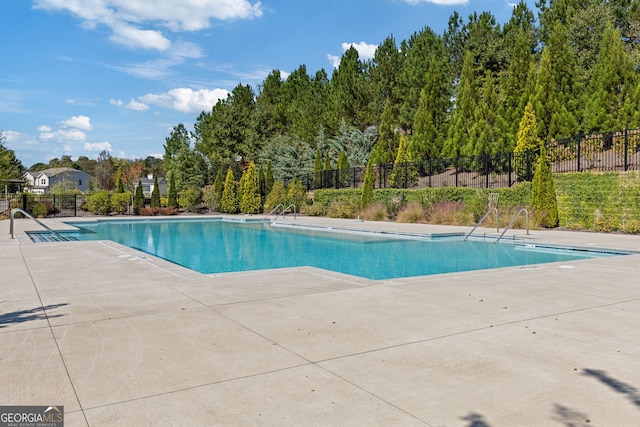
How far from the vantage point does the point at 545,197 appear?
18.2 meters

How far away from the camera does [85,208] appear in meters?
34.1

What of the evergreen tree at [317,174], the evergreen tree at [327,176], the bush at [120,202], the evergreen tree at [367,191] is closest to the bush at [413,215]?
the evergreen tree at [367,191]

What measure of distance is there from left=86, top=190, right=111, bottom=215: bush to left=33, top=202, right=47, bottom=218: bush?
11.3ft

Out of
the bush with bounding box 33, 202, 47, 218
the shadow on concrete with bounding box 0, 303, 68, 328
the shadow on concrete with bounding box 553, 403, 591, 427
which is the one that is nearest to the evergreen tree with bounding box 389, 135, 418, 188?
the bush with bounding box 33, 202, 47, 218

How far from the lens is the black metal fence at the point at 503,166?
63.4 feet

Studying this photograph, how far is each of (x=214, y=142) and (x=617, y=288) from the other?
4266cm

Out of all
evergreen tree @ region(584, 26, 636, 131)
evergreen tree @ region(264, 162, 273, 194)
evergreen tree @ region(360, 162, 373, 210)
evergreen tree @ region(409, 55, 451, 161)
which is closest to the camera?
evergreen tree @ region(584, 26, 636, 131)

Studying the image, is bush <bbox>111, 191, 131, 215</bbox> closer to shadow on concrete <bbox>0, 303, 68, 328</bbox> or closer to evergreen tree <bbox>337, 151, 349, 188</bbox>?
evergreen tree <bbox>337, 151, 349, 188</bbox>

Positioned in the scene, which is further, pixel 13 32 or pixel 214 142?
pixel 214 142

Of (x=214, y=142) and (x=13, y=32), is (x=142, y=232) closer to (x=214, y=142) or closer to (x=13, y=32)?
(x=13, y=32)

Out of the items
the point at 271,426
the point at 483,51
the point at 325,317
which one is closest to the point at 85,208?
the point at 483,51

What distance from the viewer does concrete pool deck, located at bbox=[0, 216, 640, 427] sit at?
9.89ft

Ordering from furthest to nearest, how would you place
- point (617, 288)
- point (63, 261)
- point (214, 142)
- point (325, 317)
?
point (214, 142), point (63, 261), point (617, 288), point (325, 317)

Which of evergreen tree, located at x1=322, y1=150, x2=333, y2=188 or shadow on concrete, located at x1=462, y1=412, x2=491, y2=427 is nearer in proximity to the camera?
shadow on concrete, located at x1=462, y1=412, x2=491, y2=427
